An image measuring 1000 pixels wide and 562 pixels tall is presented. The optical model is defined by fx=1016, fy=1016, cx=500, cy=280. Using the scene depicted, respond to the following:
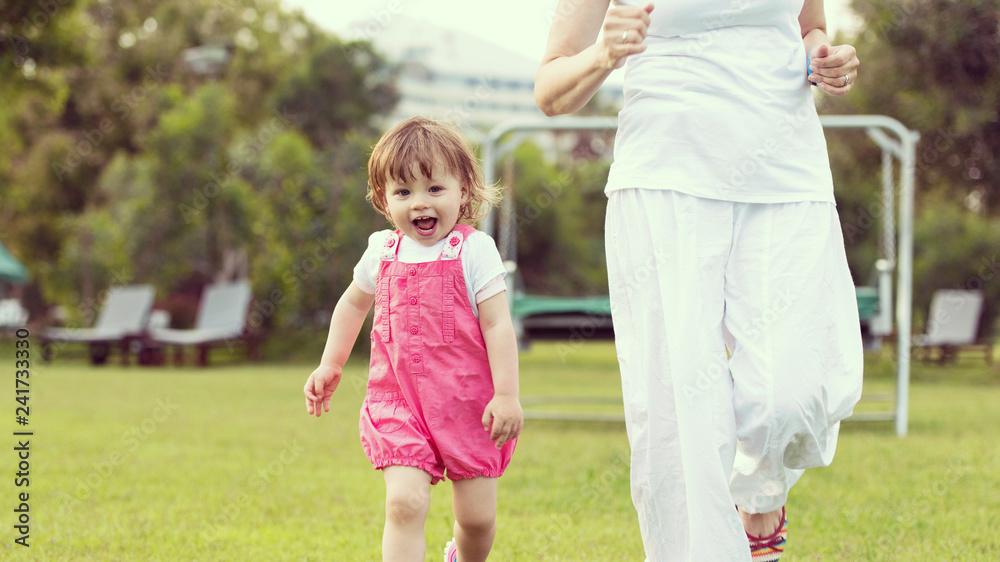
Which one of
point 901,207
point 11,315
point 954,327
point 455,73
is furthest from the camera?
point 455,73

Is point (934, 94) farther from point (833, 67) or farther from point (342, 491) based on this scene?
point (833, 67)

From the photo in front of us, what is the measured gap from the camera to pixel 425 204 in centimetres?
235

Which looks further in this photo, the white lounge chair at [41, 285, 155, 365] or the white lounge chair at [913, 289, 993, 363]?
the white lounge chair at [913, 289, 993, 363]

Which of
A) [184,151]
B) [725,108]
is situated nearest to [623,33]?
[725,108]

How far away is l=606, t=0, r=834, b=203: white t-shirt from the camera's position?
2.03 metres

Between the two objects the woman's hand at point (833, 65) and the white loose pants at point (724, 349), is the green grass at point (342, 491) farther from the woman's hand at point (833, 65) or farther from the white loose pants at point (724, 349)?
the woman's hand at point (833, 65)

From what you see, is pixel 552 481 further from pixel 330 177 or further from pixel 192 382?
pixel 330 177

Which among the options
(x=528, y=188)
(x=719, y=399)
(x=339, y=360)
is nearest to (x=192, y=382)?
(x=339, y=360)

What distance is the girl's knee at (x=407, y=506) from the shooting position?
2232 mm

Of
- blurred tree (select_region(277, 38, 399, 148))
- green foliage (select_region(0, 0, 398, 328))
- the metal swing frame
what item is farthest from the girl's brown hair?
blurred tree (select_region(277, 38, 399, 148))

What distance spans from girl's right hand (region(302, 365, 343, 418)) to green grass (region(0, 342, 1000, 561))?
0.84 meters

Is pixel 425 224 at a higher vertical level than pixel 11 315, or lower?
higher

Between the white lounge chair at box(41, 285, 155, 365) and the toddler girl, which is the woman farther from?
the white lounge chair at box(41, 285, 155, 365)

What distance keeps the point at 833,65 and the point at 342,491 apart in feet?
10.00
